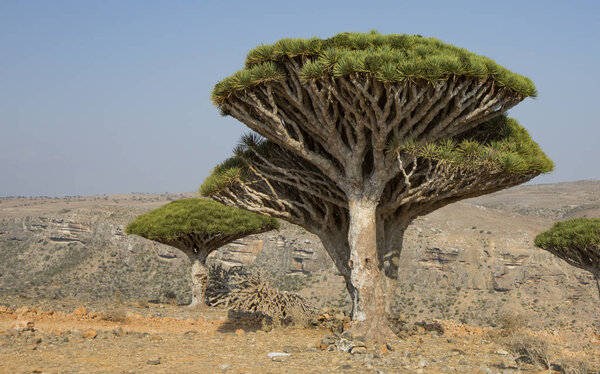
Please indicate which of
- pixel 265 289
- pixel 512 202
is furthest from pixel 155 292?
pixel 512 202

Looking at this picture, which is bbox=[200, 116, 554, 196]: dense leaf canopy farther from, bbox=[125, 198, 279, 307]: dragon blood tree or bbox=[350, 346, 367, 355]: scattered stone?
bbox=[125, 198, 279, 307]: dragon blood tree

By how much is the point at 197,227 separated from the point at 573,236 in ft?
46.2

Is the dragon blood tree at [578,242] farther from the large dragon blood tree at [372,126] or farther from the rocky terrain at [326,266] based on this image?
the rocky terrain at [326,266]

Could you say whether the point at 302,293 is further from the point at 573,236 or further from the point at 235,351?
the point at 235,351

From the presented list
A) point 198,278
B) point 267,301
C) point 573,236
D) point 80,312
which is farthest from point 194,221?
point 573,236

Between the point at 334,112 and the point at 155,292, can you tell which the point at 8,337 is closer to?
the point at 334,112

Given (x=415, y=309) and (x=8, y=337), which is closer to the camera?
(x=8, y=337)

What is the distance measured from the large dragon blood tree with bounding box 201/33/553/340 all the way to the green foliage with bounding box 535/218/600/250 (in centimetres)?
933

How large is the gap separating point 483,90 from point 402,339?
496 cm

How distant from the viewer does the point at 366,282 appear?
9.20m

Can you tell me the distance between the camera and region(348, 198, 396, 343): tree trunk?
30.1 feet

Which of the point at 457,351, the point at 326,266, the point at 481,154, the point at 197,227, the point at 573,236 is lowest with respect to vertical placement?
the point at 457,351

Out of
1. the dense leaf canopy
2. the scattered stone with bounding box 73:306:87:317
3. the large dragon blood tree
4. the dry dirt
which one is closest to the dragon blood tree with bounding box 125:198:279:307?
the scattered stone with bounding box 73:306:87:317

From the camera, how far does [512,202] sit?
7225 centimetres
